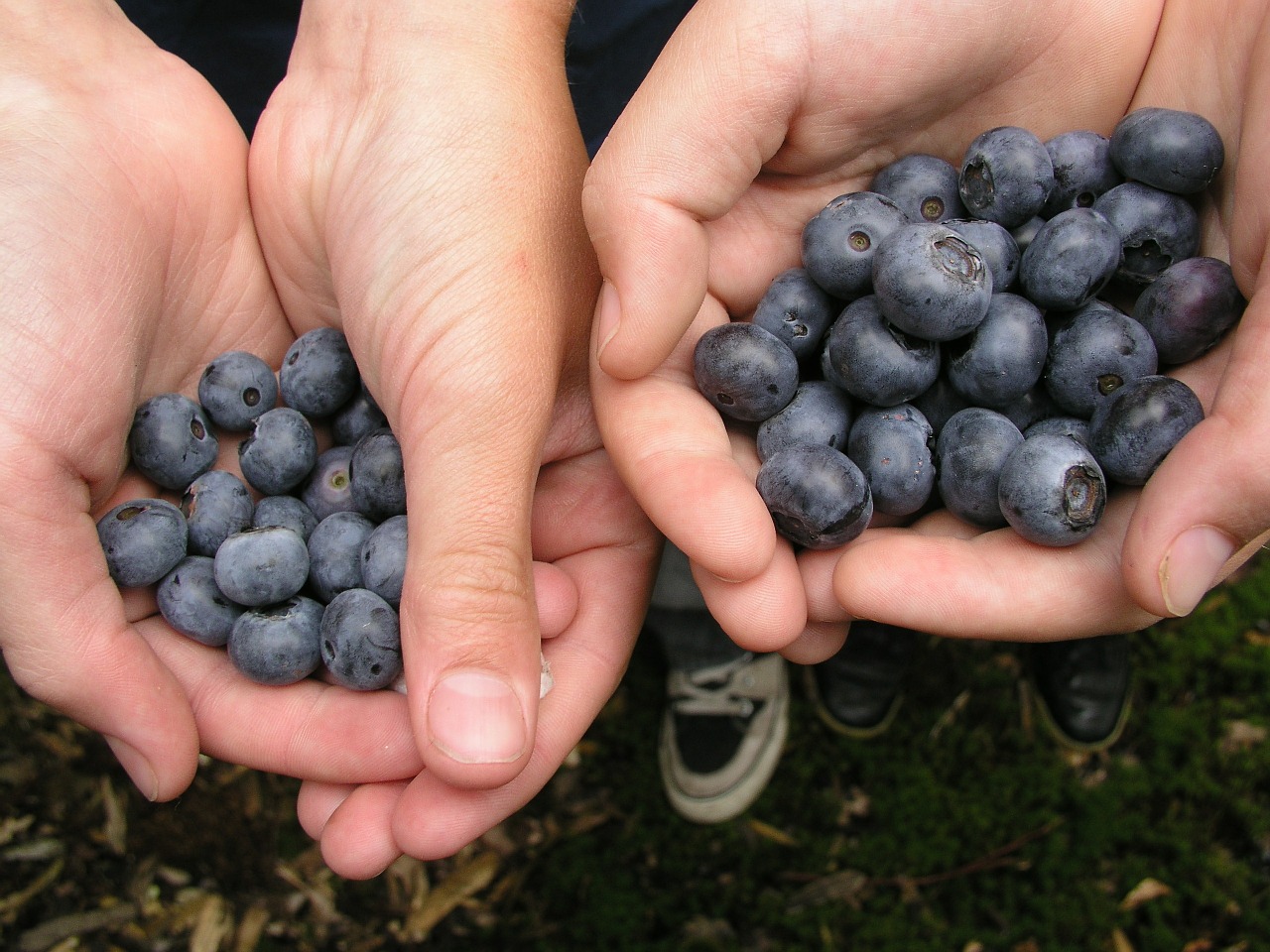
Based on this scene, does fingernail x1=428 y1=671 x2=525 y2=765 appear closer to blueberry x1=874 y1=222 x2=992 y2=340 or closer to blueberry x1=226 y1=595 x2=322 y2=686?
blueberry x1=226 y1=595 x2=322 y2=686

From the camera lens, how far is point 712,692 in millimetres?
3158

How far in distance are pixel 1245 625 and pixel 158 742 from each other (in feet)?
11.1

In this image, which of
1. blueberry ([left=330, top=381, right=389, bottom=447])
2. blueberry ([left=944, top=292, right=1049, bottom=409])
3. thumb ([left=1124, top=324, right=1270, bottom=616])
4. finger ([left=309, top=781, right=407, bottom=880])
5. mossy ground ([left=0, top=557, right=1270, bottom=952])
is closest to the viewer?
thumb ([left=1124, top=324, right=1270, bottom=616])

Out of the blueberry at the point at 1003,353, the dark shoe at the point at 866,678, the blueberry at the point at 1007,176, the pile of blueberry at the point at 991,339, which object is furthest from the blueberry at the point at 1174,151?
the dark shoe at the point at 866,678

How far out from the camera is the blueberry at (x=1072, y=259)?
6.24 feet

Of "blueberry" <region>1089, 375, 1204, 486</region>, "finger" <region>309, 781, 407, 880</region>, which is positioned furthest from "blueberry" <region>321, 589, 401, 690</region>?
"blueberry" <region>1089, 375, 1204, 486</region>

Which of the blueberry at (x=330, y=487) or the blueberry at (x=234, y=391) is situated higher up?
the blueberry at (x=234, y=391)

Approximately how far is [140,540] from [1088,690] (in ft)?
9.06

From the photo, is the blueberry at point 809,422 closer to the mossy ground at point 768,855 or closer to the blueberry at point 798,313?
the blueberry at point 798,313

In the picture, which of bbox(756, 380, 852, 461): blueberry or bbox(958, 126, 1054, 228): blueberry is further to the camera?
bbox(958, 126, 1054, 228): blueberry

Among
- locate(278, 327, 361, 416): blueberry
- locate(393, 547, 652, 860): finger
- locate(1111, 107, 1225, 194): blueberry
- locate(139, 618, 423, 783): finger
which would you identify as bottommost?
locate(139, 618, 423, 783): finger

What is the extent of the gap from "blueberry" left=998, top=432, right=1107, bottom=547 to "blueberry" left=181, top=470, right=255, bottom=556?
1.57 m

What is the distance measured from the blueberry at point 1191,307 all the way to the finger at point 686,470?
85 centimetres

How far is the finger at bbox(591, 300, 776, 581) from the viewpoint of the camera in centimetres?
168
